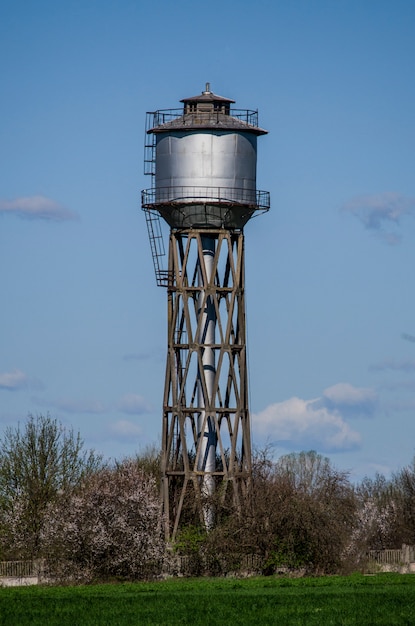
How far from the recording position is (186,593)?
64.1m

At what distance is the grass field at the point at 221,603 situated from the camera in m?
53.7

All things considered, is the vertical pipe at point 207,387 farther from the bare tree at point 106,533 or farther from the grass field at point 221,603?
the grass field at point 221,603

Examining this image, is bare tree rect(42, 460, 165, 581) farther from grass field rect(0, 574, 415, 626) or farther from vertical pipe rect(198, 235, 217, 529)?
vertical pipe rect(198, 235, 217, 529)

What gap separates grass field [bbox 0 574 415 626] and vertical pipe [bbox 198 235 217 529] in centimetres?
455

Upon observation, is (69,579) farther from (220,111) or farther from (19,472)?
(220,111)

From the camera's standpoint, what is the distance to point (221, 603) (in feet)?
195

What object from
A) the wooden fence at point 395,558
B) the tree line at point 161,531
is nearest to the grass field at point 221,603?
the tree line at point 161,531

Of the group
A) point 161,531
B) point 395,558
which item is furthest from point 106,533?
point 395,558

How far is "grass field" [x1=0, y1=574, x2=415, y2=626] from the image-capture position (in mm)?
53688

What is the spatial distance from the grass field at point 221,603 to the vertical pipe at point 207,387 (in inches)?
179

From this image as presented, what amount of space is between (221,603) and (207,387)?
16080 millimetres

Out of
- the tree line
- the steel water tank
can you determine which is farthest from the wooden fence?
the steel water tank

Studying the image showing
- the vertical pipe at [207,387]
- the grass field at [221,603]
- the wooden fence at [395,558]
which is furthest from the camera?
the wooden fence at [395,558]

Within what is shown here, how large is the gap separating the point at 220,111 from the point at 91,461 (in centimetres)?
2009
